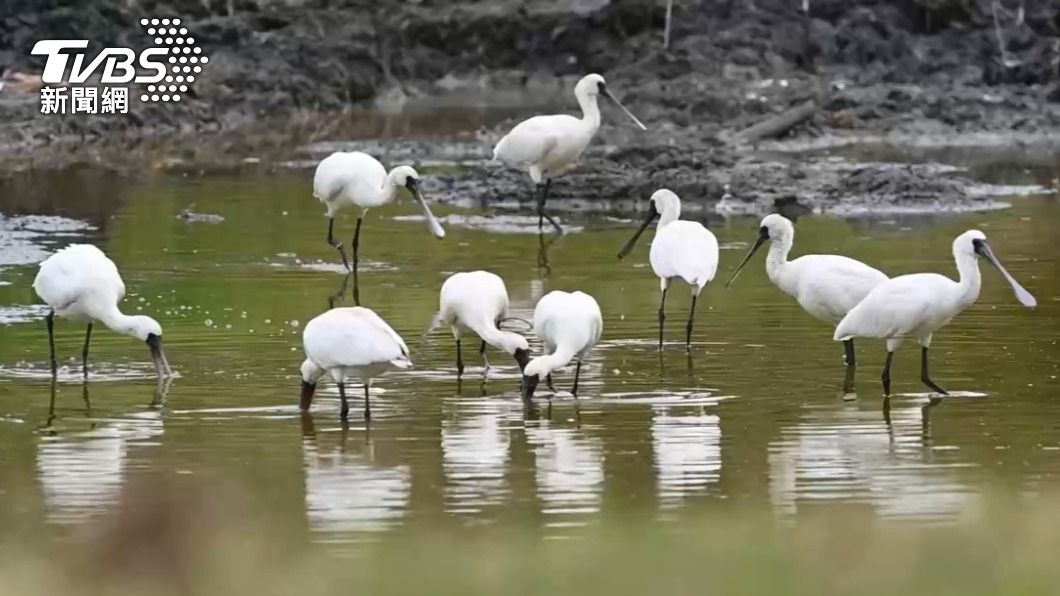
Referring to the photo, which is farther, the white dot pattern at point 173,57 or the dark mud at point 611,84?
the white dot pattern at point 173,57

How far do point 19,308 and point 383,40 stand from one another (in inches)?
1128

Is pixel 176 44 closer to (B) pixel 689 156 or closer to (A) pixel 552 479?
(B) pixel 689 156

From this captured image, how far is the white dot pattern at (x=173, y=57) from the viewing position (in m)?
35.9

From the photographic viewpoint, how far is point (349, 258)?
1870cm

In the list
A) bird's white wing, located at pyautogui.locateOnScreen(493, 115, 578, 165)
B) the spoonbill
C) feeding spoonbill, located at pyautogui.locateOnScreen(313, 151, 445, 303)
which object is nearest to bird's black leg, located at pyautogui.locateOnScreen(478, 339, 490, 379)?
feeding spoonbill, located at pyautogui.locateOnScreen(313, 151, 445, 303)

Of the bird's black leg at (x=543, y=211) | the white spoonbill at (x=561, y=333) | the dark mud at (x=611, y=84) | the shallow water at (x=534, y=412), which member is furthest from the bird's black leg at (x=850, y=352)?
the dark mud at (x=611, y=84)

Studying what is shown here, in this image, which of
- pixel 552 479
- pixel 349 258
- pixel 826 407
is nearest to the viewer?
pixel 552 479

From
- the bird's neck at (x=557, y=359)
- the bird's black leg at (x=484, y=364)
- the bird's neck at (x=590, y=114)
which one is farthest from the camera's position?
the bird's neck at (x=590, y=114)

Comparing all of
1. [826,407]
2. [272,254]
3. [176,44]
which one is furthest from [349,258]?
[176,44]

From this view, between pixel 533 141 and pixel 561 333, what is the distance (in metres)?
10.0

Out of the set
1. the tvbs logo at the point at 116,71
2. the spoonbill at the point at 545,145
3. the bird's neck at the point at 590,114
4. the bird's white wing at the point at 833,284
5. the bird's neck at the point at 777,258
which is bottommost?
the bird's white wing at the point at 833,284

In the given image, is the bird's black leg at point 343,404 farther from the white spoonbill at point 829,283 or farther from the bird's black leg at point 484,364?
the white spoonbill at point 829,283

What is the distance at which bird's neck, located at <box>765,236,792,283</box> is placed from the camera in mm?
13664

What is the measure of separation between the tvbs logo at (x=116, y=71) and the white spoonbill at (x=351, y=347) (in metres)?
22.5
